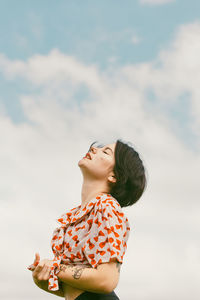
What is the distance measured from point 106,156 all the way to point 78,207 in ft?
1.91

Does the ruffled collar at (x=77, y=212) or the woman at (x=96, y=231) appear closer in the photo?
the woman at (x=96, y=231)

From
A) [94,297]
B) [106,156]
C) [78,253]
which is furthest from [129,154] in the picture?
[94,297]

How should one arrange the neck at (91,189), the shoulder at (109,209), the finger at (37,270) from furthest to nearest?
the neck at (91,189) < the finger at (37,270) < the shoulder at (109,209)

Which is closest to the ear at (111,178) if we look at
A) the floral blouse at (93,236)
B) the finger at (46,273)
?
the floral blouse at (93,236)

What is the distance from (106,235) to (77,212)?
58cm

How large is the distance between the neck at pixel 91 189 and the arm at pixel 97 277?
739mm

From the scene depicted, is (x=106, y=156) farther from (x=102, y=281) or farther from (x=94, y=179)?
(x=102, y=281)

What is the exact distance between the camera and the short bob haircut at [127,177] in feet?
14.4

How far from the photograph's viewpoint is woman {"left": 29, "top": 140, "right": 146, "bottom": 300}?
3750 millimetres

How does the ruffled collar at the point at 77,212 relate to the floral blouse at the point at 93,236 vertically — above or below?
above

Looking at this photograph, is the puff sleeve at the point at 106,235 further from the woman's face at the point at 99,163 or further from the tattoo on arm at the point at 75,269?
the woman's face at the point at 99,163

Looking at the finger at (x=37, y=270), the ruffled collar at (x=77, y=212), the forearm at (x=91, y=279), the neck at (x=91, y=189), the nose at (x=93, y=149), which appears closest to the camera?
the forearm at (x=91, y=279)

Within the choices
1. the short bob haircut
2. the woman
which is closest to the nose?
the woman

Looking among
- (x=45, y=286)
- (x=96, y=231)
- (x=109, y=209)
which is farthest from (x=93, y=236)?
(x=45, y=286)
